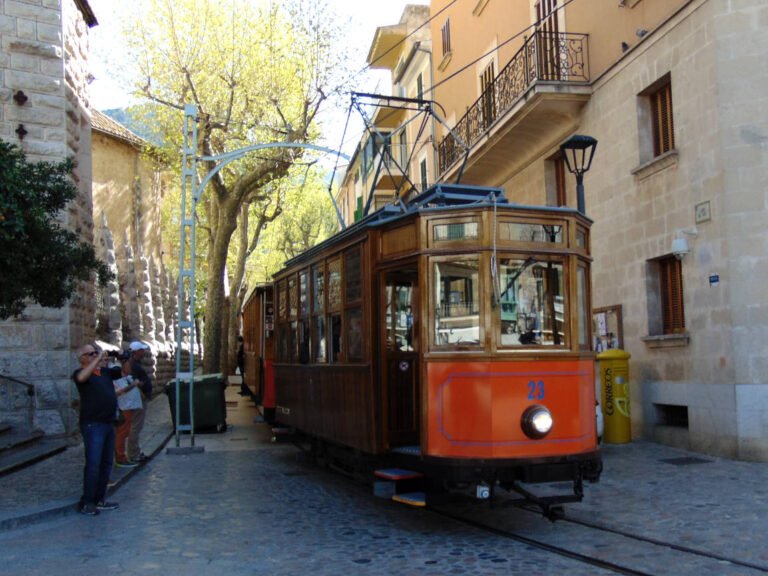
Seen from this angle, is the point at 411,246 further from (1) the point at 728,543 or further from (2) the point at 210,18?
(2) the point at 210,18

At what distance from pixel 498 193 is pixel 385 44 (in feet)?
82.0

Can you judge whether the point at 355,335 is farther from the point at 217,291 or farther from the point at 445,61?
the point at 445,61

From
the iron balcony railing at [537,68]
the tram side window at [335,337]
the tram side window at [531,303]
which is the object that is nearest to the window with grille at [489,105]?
the iron balcony railing at [537,68]

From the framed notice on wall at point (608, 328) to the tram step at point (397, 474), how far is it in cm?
683

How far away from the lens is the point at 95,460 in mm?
8008

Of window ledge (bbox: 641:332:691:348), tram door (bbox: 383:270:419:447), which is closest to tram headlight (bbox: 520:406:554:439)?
tram door (bbox: 383:270:419:447)

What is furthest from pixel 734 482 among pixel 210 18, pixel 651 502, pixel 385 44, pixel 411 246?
pixel 385 44

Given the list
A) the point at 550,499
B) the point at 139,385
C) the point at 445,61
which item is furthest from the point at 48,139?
the point at 445,61

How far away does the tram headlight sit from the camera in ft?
21.6

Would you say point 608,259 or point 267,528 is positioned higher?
point 608,259

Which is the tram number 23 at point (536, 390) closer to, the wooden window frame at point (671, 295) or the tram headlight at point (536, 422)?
the tram headlight at point (536, 422)

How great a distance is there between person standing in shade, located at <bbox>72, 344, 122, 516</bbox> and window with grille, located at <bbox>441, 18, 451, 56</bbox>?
18.0 m

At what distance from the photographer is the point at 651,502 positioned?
8.08 metres

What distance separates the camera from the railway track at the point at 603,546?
5637mm
